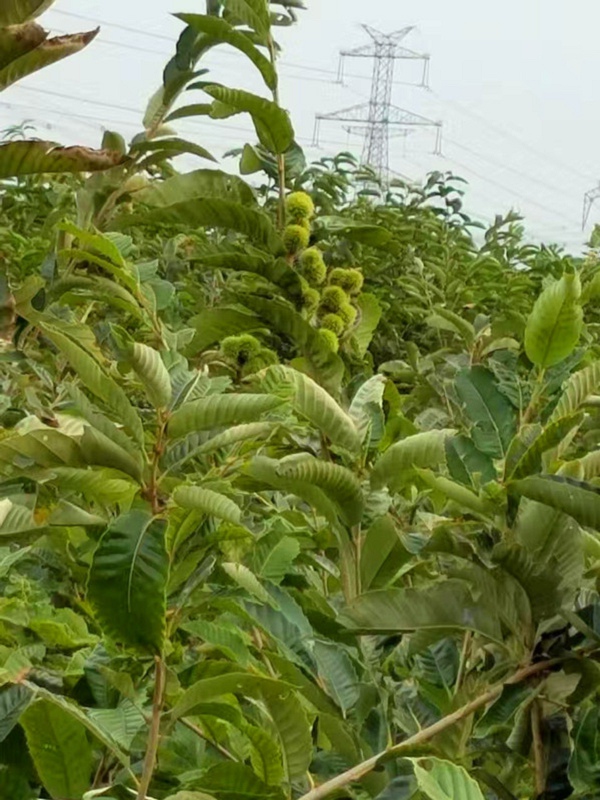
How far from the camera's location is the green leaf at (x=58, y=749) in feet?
2.09

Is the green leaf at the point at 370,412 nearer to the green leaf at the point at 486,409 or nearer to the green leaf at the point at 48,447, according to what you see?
the green leaf at the point at 486,409

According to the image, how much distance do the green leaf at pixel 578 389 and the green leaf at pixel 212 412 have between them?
0.20 meters

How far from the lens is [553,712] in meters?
0.66

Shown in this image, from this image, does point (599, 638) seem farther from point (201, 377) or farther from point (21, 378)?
A: point (21, 378)

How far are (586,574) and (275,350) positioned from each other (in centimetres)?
59

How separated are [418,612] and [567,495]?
0.11 metres

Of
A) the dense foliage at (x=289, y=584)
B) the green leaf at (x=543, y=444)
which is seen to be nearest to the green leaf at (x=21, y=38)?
the dense foliage at (x=289, y=584)

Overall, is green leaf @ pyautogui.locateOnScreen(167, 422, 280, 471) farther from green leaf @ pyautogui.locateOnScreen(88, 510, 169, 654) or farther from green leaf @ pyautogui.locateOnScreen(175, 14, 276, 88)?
green leaf @ pyautogui.locateOnScreen(175, 14, 276, 88)

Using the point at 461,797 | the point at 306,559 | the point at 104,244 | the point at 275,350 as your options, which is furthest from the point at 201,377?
the point at 275,350

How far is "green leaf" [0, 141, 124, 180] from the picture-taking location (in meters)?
0.71

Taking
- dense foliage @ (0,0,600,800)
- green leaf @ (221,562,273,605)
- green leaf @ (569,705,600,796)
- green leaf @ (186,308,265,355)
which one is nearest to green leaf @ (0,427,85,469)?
dense foliage @ (0,0,600,800)

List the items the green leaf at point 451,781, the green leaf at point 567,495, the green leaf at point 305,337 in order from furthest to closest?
the green leaf at point 305,337
the green leaf at point 567,495
the green leaf at point 451,781

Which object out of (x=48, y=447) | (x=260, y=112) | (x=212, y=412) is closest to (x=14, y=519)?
(x=48, y=447)

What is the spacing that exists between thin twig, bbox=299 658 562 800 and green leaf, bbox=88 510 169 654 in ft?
0.42
